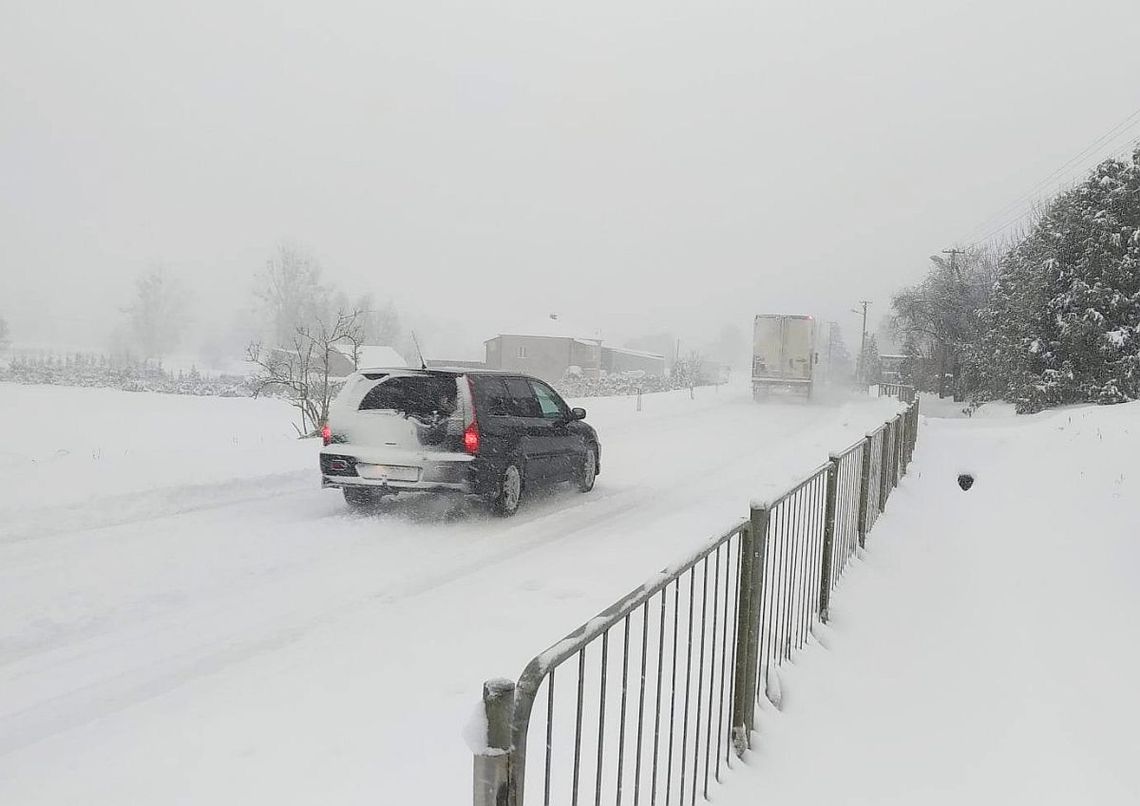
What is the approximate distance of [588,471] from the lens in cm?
1085

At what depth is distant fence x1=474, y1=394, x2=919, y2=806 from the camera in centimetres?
172

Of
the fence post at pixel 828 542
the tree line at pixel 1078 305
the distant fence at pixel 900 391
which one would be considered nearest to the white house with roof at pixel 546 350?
the distant fence at pixel 900 391

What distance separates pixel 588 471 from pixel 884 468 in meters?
3.93

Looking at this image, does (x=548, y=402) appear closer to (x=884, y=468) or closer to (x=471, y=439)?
(x=471, y=439)

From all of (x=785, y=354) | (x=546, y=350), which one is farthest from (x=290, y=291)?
(x=785, y=354)

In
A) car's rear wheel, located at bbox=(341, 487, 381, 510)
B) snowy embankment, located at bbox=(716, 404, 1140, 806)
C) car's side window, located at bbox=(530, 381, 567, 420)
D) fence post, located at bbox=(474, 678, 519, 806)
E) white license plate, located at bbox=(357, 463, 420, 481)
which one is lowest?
snowy embankment, located at bbox=(716, 404, 1140, 806)

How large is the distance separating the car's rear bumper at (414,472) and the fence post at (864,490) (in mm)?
4005

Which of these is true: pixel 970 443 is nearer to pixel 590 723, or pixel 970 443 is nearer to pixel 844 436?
pixel 844 436

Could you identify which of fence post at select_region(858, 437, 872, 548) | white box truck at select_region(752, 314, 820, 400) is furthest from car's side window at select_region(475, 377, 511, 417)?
white box truck at select_region(752, 314, 820, 400)

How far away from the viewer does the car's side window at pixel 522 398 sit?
9398mm

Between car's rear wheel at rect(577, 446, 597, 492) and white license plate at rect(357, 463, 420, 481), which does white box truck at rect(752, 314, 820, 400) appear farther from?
white license plate at rect(357, 463, 420, 481)

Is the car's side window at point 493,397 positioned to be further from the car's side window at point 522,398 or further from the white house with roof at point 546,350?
the white house with roof at point 546,350

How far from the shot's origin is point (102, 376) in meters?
42.9

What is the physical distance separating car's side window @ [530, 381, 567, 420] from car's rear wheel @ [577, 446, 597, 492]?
79cm
